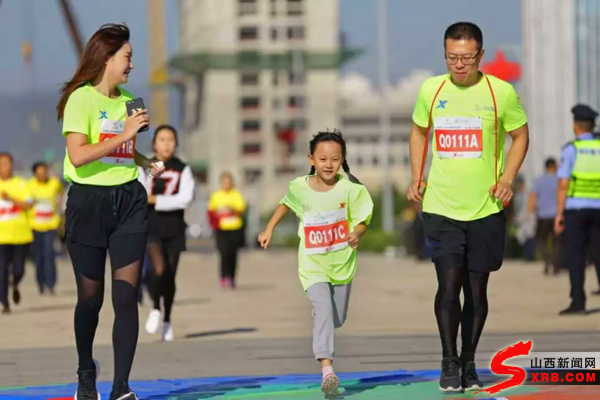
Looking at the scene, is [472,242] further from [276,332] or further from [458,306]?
[276,332]

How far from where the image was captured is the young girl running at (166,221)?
12328mm

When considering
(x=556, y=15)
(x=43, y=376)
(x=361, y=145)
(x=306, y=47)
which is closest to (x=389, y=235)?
(x=556, y=15)

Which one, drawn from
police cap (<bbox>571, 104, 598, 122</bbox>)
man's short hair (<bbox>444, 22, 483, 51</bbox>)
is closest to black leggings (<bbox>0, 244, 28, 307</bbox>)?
police cap (<bbox>571, 104, 598, 122</bbox>)

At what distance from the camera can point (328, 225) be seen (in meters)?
8.44

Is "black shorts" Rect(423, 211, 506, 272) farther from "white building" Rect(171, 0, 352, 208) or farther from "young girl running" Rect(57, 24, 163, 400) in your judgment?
"white building" Rect(171, 0, 352, 208)

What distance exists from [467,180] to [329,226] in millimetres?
847

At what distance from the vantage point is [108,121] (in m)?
7.55

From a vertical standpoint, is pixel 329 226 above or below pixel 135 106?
below

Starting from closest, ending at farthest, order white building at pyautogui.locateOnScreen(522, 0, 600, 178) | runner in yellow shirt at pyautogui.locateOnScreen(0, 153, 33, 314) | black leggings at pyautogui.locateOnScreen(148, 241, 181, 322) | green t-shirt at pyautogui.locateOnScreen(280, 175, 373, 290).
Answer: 1. green t-shirt at pyautogui.locateOnScreen(280, 175, 373, 290)
2. black leggings at pyautogui.locateOnScreen(148, 241, 181, 322)
3. runner in yellow shirt at pyautogui.locateOnScreen(0, 153, 33, 314)
4. white building at pyautogui.locateOnScreen(522, 0, 600, 178)

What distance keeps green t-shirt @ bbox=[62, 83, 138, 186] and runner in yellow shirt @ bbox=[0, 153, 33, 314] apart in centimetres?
940

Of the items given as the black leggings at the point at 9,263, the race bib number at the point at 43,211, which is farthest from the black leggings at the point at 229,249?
the black leggings at the point at 9,263

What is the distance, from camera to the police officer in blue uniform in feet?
45.7

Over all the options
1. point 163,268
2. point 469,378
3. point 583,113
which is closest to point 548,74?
point 583,113

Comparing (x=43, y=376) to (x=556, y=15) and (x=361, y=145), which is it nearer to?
(x=556, y=15)
